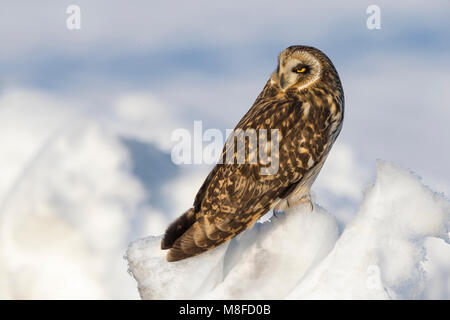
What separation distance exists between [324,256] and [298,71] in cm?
140

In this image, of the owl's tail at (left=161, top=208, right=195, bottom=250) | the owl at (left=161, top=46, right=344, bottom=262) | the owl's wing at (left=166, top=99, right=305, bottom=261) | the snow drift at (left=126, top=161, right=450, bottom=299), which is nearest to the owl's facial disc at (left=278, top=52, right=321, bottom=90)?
the owl at (left=161, top=46, right=344, bottom=262)

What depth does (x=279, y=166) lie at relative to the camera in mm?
4820

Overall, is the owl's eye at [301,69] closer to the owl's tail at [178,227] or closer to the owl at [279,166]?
the owl at [279,166]

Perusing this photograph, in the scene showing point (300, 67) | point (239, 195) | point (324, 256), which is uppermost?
point (300, 67)

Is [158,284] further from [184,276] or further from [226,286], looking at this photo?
[226,286]

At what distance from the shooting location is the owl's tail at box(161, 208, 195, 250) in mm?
4941

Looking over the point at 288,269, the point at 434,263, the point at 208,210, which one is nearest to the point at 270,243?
the point at 288,269

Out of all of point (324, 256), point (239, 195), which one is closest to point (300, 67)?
point (239, 195)

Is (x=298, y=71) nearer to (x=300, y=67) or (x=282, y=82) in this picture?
(x=300, y=67)

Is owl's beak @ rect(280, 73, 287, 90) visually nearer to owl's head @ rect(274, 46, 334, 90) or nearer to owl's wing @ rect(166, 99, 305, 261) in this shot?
owl's head @ rect(274, 46, 334, 90)

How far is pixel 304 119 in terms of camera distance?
488cm

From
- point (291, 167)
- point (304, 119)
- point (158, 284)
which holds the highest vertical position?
point (304, 119)

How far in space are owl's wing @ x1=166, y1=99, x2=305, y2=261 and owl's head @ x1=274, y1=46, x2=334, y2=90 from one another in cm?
23
